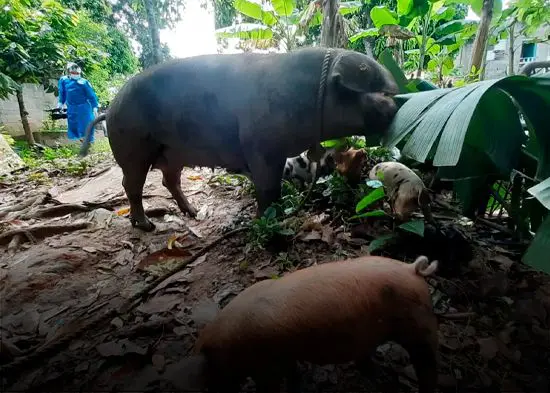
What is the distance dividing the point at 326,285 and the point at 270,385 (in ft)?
1.03

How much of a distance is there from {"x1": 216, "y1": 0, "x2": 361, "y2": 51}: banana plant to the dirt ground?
3854mm

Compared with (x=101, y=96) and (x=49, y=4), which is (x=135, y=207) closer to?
(x=49, y=4)

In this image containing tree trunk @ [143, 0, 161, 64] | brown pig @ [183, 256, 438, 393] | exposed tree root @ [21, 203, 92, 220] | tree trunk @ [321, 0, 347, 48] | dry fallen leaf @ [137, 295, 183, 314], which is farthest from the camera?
tree trunk @ [143, 0, 161, 64]

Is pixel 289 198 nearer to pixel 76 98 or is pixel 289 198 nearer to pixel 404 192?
pixel 404 192

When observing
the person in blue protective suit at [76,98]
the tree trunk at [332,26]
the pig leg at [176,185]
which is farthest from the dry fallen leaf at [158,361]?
the person in blue protective suit at [76,98]

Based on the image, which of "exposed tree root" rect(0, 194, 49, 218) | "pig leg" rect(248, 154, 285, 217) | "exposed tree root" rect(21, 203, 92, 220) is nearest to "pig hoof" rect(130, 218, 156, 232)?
"exposed tree root" rect(21, 203, 92, 220)

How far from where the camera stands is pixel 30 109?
9.16 m

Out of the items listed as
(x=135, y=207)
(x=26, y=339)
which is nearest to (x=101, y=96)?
(x=135, y=207)

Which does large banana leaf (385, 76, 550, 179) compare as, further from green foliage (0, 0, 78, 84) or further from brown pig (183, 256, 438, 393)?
green foliage (0, 0, 78, 84)

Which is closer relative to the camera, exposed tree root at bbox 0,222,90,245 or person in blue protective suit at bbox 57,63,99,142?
exposed tree root at bbox 0,222,90,245

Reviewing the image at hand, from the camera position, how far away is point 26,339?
53.9 inches

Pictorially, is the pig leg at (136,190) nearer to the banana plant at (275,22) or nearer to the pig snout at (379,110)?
the pig snout at (379,110)

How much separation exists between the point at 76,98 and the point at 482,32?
761 cm

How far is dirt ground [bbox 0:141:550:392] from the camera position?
45.8 inches
